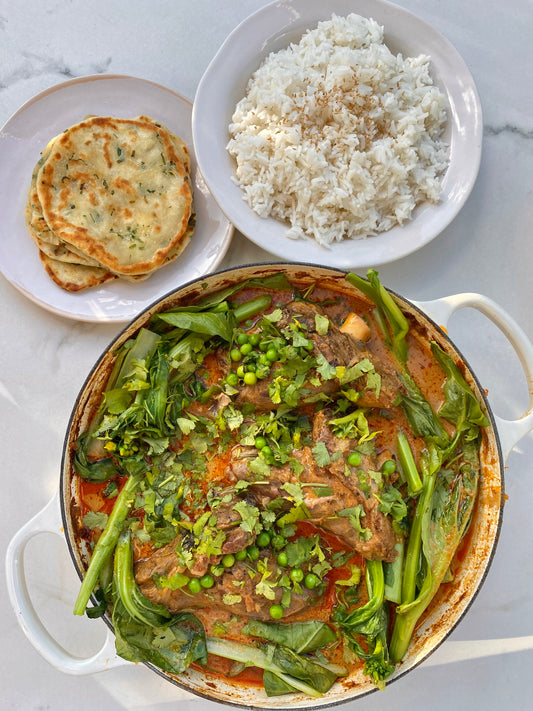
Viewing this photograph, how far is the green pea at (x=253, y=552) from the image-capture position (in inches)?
118

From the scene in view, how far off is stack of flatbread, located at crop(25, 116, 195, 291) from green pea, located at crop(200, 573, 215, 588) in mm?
1576

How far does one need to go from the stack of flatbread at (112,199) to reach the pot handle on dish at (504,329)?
140 cm

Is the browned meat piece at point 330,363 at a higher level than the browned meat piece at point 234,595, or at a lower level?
higher

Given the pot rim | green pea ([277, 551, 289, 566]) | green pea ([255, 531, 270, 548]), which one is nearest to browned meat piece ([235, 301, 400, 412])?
the pot rim

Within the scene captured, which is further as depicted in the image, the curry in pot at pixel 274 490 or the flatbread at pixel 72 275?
the flatbread at pixel 72 275

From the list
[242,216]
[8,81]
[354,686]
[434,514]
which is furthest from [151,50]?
[354,686]

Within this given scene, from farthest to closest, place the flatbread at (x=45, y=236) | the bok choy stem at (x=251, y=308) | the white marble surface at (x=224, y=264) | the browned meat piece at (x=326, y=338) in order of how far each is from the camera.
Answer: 1. the white marble surface at (x=224, y=264)
2. the flatbread at (x=45, y=236)
3. the bok choy stem at (x=251, y=308)
4. the browned meat piece at (x=326, y=338)

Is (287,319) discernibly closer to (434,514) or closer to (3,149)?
(434,514)

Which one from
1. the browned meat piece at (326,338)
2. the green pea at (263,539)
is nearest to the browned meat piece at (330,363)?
the browned meat piece at (326,338)

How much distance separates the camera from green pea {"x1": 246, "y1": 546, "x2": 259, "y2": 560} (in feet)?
9.84

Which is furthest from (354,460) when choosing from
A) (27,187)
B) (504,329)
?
(27,187)

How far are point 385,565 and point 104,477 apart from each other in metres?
1.43

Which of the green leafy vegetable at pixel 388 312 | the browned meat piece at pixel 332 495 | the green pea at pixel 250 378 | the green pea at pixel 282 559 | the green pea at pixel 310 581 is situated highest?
the green leafy vegetable at pixel 388 312

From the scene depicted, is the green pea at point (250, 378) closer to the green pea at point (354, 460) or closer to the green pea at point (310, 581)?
the green pea at point (354, 460)
